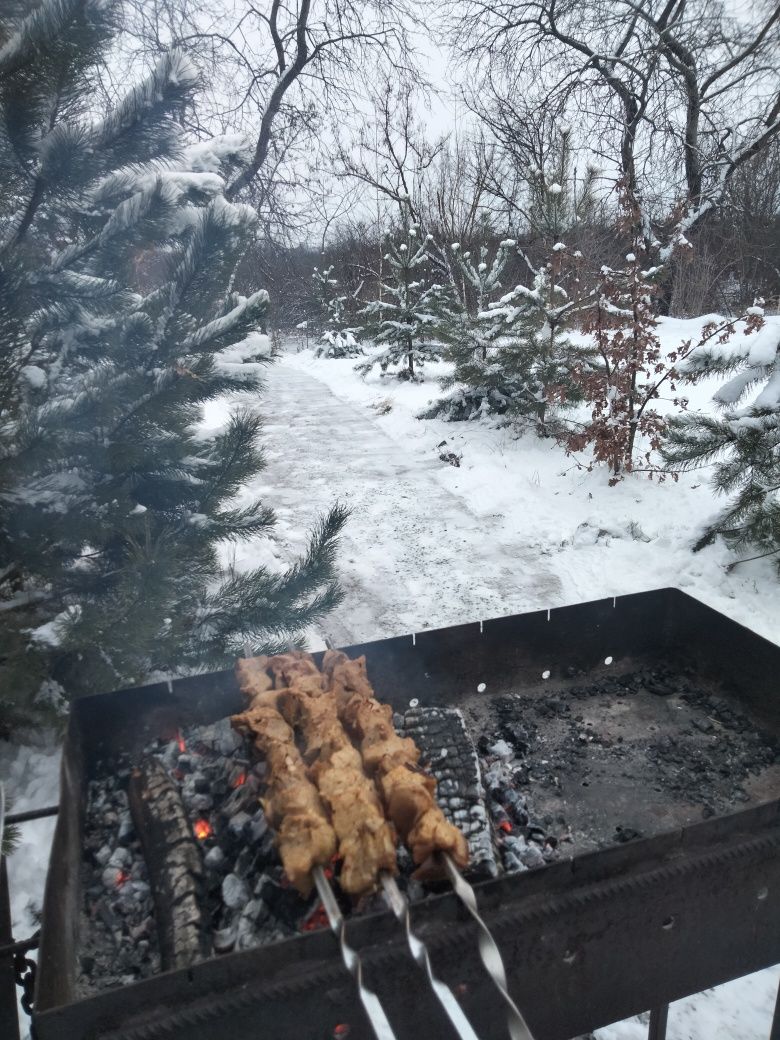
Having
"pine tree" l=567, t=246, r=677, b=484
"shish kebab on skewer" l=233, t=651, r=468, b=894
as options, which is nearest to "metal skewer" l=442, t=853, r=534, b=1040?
"shish kebab on skewer" l=233, t=651, r=468, b=894

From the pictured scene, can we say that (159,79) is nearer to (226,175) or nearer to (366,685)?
(226,175)

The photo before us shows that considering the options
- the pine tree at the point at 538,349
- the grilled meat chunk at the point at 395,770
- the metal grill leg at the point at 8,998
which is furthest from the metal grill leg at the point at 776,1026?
the pine tree at the point at 538,349

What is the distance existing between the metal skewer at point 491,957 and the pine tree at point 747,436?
3.47 m

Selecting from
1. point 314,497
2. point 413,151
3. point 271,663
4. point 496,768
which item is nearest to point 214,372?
point 271,663

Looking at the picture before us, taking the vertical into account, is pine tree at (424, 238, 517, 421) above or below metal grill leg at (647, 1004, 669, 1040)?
above

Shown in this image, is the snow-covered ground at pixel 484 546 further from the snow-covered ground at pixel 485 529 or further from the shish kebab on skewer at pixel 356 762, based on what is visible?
the shish kebab on skewer at pixel 356 762

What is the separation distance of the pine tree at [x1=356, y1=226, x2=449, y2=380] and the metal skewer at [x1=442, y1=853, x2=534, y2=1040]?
11.2 m

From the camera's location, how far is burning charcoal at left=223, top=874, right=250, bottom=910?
6.07ft

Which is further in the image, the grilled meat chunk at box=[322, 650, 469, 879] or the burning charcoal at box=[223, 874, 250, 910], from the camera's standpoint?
the burning charcoal at box=[223, 874, 250, 910]

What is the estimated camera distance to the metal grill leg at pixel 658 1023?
1.80 m

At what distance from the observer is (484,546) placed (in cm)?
580

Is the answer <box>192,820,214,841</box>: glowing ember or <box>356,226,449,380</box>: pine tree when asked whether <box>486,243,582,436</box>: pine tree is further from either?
<box>192,820,214,841</box>: glowing ember

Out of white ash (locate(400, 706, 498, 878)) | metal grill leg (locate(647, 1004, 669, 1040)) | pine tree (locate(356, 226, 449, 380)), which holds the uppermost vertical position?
pine tree (locate(356, 226, 449, 380))

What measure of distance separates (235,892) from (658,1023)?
1222 millimetres
